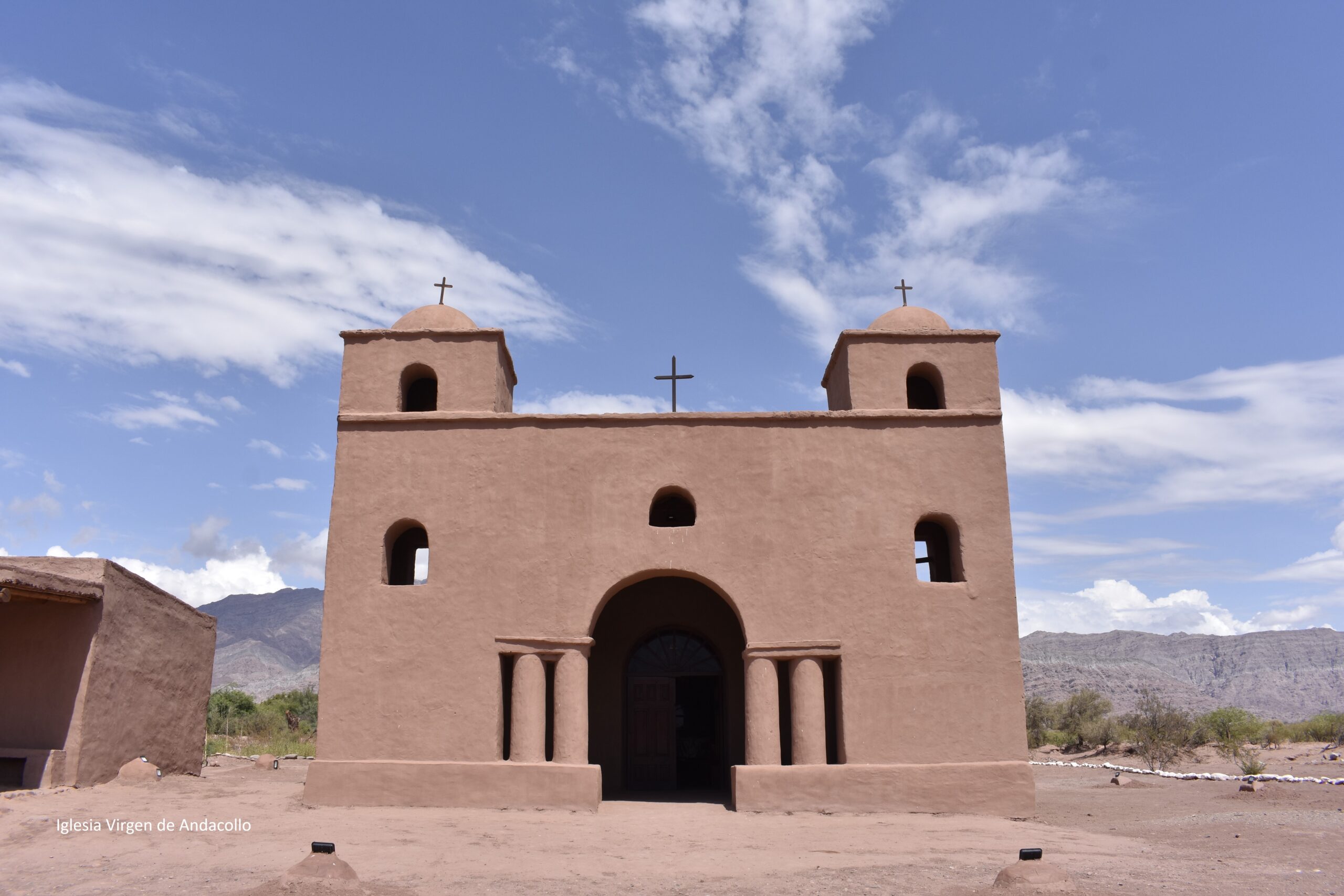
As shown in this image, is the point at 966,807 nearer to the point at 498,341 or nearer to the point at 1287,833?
the point at 1287,833

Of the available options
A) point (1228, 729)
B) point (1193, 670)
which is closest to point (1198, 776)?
point (1228, 729)

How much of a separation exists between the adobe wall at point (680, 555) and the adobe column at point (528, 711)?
0.28 metres

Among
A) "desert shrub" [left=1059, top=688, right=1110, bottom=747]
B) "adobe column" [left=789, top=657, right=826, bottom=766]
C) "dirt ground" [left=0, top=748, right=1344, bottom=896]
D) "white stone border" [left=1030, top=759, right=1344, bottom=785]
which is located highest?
"adobe column" [left=789, top=657, right=826, bottom=766]

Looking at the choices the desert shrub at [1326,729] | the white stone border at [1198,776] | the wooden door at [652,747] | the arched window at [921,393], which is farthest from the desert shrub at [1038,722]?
the wooden door at [652,747]

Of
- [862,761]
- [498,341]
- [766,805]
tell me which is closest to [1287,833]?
[862,761]

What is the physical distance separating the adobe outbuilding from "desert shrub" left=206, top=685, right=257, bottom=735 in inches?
528

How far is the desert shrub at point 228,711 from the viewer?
26484 mm

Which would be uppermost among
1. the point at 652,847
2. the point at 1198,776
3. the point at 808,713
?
the point at 808,713

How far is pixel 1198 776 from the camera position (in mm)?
16531

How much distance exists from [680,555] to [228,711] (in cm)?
2110

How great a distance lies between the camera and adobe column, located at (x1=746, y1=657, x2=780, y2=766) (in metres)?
12.0

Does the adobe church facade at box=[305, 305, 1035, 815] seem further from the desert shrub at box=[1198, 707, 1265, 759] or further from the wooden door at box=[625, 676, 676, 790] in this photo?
the desert shrub at box=[1198, 707, 1265, 759]

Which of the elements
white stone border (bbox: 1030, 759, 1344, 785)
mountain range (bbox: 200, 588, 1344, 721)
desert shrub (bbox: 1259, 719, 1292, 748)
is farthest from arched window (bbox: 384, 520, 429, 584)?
mountain range (bbox: 200, 588, 1344, 721)

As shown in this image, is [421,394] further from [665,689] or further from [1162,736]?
[1162,736]
